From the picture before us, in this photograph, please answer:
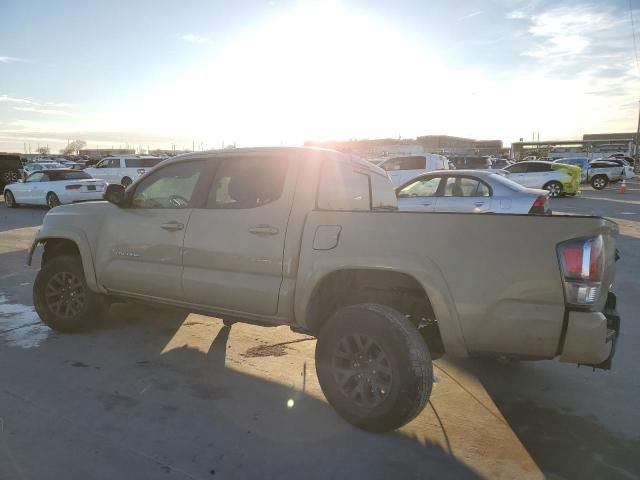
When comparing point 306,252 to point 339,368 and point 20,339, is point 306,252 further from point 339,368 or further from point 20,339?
point 20,339

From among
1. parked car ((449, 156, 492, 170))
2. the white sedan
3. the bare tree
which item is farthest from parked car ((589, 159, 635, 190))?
the bare tree

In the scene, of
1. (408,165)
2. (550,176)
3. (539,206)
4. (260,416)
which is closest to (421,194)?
(539,206)

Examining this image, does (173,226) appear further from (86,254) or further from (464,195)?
(464,195)

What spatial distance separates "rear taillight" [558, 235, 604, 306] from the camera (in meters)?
2.65

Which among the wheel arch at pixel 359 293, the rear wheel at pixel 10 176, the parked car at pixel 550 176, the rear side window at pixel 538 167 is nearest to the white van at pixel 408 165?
the parked car at pixel 550 176

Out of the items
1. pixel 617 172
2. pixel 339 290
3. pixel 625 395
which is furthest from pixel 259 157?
pixel 617 172

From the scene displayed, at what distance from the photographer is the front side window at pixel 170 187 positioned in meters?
4.27

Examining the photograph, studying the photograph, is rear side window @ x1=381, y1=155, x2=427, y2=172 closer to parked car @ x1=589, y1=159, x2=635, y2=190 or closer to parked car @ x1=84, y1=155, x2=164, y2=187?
parked car @ x1=84, y1=155, x2=164, y2=187

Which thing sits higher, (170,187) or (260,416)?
(170,187)

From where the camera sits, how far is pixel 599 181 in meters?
29.0

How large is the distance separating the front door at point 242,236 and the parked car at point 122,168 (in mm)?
20114

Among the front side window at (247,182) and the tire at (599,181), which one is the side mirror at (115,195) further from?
the tire at (599,181)

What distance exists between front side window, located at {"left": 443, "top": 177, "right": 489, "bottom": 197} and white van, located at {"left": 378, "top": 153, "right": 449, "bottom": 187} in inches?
320

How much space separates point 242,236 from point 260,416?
4.28ft
